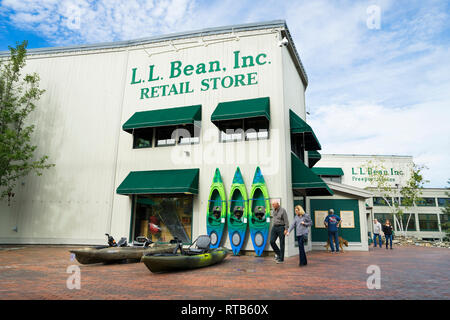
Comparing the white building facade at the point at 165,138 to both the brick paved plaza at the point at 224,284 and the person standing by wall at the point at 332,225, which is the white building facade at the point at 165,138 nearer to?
the person standing by wall at the point at 332,225

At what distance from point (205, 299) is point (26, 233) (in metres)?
13.2

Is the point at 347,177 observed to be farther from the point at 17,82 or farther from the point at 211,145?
the point at 17,82

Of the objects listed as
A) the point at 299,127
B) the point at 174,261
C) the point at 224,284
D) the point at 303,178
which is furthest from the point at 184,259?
the point at 299,127

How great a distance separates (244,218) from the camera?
10.7 m

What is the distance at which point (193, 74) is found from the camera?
13109 millimetres

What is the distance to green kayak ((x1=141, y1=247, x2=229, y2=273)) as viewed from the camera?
6324mm

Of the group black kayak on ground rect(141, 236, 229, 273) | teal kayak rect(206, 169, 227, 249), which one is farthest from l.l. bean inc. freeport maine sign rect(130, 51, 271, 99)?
black kayak on ground rect(141, 236, 229, 273)

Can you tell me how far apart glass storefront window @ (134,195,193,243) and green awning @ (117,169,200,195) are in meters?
0.78

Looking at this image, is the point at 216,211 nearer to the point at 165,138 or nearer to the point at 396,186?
the point at 165,138

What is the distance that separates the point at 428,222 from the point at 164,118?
33.0 metres

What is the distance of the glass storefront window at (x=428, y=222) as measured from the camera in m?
31.9

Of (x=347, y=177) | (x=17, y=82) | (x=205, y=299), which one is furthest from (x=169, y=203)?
(x=347, y=177)

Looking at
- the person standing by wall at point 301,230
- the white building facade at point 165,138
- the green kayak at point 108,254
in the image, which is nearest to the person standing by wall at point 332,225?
the white building facade at point 165,138
